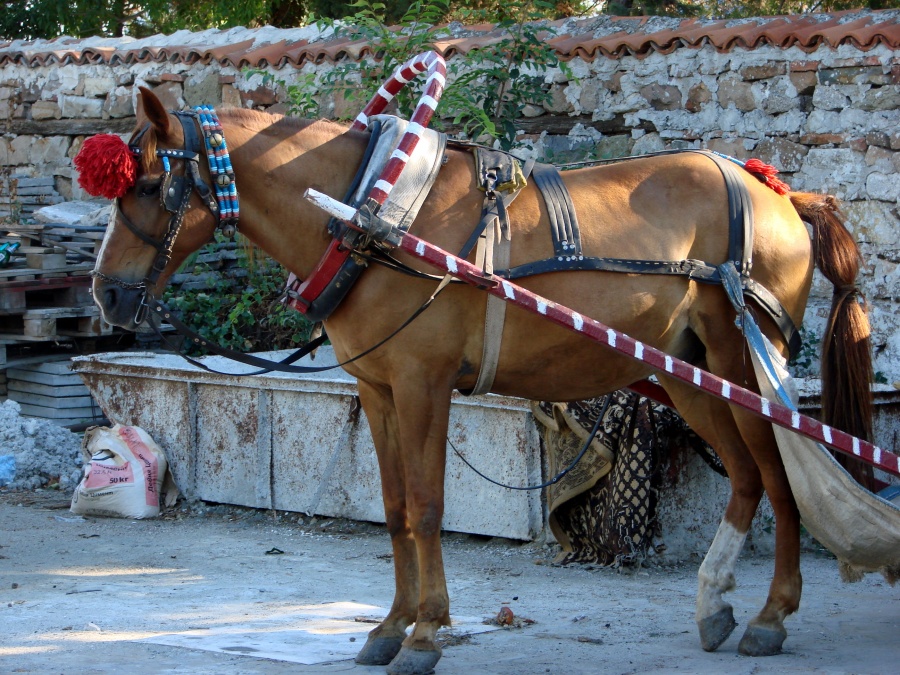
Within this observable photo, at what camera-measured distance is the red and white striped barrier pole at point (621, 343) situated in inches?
130

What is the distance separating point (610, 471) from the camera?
5.27 m

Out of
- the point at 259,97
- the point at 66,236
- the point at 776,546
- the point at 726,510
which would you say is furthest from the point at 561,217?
the point at 259,97

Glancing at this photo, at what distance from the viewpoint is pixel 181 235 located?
3496 mm

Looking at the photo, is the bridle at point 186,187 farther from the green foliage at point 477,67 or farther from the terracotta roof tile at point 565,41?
the terracotta roof tile at point 565,41

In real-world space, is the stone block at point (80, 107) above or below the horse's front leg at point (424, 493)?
above

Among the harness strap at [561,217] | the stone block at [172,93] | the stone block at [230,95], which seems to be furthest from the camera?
the stone block at [172,93]

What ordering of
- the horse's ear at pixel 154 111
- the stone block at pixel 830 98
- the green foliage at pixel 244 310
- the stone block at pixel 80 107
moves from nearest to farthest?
1. the horse's ear at pixel 154 111
2. the stone block at pixel 830 98
3. the green foliage at pixel 244 310
4. the stone block at pixel 80 107

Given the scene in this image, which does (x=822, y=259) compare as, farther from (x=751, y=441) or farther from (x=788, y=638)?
(x=788, y=638)

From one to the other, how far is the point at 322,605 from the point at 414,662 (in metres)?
1.13

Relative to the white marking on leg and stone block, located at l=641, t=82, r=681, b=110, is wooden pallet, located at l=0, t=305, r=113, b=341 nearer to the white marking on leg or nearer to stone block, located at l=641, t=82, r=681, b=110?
stone block, located at l=641, t=82, r=681, b=110

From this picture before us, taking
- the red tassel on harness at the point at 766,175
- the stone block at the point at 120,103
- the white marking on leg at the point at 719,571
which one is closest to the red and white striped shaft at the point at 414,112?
the red tassel on harness at the point at 766,175

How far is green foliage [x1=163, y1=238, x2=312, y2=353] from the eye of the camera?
325 inches

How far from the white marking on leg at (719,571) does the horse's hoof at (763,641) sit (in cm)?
15

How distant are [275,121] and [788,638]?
8.80 ft
